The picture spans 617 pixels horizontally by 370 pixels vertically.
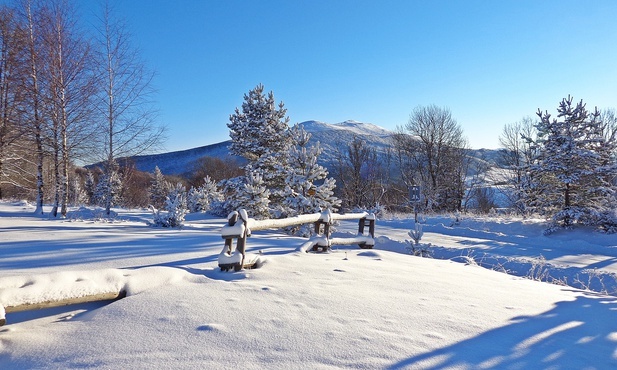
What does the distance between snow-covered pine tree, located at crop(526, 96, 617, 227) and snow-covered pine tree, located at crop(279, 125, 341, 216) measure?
40.9 feet

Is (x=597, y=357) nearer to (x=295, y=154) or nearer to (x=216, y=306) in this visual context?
(x=216, y=306)

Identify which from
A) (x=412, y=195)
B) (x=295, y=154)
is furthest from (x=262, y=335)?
(x=412, y=195)

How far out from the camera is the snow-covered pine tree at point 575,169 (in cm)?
1712

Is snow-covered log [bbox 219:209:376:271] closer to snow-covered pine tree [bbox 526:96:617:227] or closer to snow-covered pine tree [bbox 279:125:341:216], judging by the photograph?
snow-covered pine tree [bbox 279:125:341:216]

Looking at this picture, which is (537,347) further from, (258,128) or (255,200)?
(258,128)

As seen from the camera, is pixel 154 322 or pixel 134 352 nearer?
pixel 134 352

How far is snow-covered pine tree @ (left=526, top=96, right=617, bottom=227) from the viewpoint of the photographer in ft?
56.2

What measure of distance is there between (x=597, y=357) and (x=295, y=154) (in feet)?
42.7

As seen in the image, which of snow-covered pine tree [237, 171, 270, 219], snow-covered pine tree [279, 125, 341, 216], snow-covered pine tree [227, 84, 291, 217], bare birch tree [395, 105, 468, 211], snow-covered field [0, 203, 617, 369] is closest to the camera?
snow-covered field [0, 203, 617, 369]

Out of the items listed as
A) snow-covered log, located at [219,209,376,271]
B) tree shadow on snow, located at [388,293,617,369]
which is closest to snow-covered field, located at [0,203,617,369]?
tree shadow on snow, located at [388,293,617,369]

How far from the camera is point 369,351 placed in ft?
7.91

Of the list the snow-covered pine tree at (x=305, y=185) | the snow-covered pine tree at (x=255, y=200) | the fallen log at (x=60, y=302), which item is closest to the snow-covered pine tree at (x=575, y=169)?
the snow-covered pine tree at (x=305, y=185)

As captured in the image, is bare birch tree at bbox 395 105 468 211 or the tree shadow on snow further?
bare birch tree at bbox 395 105 468 211

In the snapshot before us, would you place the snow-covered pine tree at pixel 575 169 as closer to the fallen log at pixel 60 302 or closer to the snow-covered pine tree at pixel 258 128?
the snow-covered pine tree at pixel 258 128
